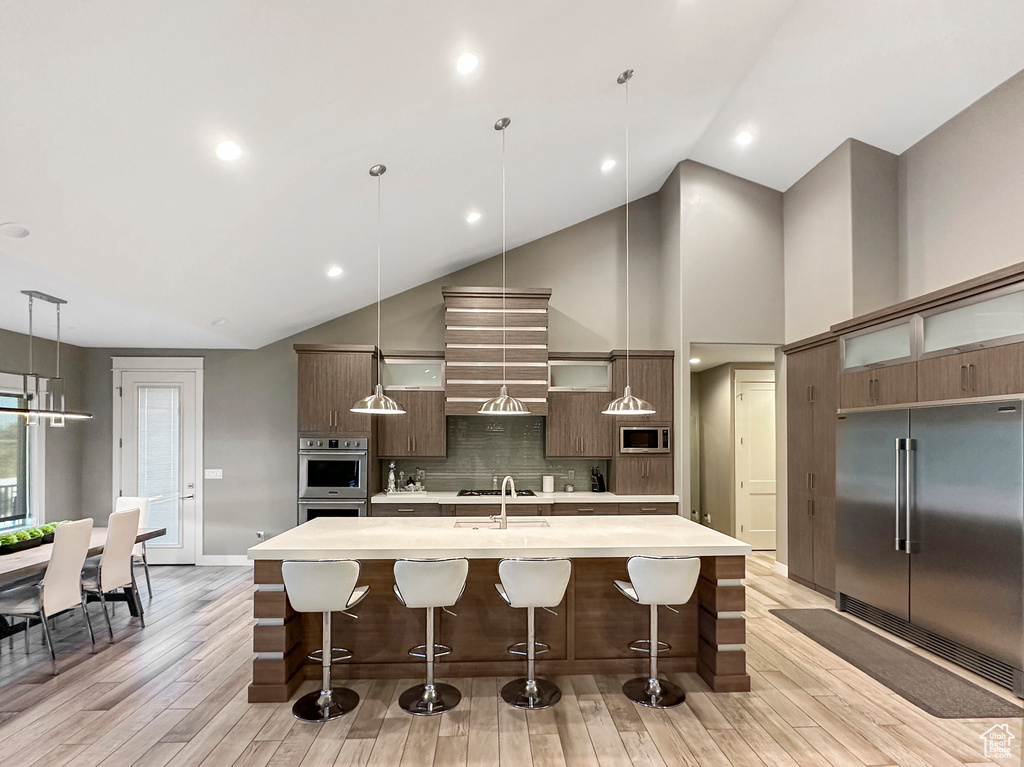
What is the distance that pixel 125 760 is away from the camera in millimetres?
2658

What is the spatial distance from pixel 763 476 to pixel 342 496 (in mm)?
5083

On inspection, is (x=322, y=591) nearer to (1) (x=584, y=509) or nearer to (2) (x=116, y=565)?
(2) (x=116, y=565)

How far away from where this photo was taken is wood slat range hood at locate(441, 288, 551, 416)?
5965 millimetres

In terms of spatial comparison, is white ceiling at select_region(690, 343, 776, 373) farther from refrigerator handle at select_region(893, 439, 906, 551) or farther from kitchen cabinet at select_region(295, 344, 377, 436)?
kitchen cabinet at select_region(295, 344, 377, 436)

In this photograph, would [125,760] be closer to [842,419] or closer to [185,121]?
[185,121]

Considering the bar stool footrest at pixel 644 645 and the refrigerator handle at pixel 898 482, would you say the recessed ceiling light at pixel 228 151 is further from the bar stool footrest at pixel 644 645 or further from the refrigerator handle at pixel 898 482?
the refrigerator handle at pixel 898 482

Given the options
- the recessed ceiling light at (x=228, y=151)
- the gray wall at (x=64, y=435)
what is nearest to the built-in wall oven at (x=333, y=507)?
the gray wall at (x=64, y=435)

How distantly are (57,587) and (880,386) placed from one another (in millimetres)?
5968

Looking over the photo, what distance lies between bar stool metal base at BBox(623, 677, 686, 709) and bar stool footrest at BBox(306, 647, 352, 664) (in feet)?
5.27

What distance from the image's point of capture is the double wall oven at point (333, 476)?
5.72m

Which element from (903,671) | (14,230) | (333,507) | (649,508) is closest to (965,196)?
(903,671)

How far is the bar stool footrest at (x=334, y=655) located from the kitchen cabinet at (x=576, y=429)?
3191 mm

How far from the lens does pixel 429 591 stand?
9.89 feet

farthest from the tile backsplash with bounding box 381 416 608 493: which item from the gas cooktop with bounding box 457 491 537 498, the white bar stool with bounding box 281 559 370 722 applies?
the white bar stool with bounding box 281 559 370 722
